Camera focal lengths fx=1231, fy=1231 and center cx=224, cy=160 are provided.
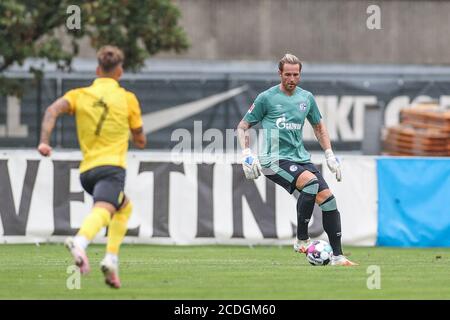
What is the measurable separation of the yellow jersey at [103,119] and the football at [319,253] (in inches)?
118

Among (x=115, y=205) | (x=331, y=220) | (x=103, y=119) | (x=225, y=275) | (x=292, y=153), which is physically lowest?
(x=225, y=275)

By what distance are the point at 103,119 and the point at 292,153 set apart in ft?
11.2

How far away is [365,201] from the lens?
17.2 metres

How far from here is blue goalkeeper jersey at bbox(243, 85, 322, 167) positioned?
43.9 ft

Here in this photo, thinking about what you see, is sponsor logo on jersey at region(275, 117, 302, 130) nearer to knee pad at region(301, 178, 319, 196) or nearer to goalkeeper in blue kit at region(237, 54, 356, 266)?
goalkeeper in blue kit at region(237, 54, 356, 266)

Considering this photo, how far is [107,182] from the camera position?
1045 centimetres

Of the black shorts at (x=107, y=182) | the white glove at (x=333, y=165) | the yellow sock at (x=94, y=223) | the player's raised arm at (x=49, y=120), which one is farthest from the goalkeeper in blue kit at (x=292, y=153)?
the player's raised arm at (x=49, y=120)

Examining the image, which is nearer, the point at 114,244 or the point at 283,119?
the point at 114,244

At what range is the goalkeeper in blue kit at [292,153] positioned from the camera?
1317cm

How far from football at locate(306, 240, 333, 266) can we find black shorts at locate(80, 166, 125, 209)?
293 centimetres

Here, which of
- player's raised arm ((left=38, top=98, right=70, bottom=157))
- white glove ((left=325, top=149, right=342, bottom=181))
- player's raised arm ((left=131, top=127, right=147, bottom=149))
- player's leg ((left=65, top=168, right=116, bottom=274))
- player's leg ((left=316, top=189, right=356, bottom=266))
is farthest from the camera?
white glove ((left=325, top=149, right=342, bottom=181))

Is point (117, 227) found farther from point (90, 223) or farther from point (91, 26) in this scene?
point (91, 26)

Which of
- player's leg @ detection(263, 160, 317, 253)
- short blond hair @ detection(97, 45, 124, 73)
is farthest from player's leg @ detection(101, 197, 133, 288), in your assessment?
player's leg @ detection(263, 160, 317, 253)

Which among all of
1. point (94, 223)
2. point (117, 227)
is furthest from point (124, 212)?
point (94, 223)
